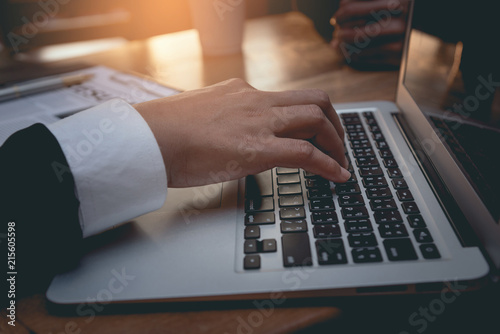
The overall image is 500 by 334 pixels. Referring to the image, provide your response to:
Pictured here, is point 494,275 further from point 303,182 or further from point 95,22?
point 95,22

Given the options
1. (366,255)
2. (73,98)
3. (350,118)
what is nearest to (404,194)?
(366,255)

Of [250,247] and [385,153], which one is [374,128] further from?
[250,247]

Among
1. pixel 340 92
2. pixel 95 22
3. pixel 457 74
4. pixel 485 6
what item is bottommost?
pixel 95 22

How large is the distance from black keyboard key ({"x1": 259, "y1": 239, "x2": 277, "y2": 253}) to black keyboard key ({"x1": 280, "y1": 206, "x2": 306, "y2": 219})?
0.14 ft

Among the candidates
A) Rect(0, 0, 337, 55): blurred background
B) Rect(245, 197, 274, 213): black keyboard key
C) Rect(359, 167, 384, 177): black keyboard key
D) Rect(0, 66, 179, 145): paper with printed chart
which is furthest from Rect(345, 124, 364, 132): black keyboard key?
Rect(0, 0, 337, 55): blurred background

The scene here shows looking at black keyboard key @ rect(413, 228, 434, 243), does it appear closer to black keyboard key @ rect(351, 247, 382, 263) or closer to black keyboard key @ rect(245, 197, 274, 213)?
black keyboard key @ rect(351, 247, 382, 263)

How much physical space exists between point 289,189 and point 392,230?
134 mm

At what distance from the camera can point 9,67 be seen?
1.07 meters

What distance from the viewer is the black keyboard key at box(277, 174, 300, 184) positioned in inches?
19.3

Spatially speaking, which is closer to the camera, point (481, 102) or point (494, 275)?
point (494, 275)

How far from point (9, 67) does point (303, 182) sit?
0.99 m

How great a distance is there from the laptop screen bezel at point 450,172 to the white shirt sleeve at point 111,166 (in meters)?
0.34

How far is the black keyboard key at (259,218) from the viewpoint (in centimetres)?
41

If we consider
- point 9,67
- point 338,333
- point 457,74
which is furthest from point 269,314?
point 9,67
